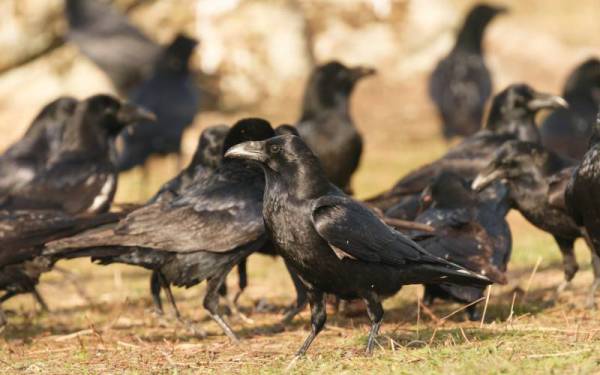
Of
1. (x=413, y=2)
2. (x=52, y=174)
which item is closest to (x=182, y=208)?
(x=52, y=174)

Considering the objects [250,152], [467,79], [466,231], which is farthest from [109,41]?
[250,152]

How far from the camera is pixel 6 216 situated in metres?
7.32

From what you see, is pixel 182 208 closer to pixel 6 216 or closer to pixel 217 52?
pixel 6 216

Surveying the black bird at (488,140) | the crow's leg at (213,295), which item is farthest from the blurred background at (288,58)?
the crow's leg at (213,295)

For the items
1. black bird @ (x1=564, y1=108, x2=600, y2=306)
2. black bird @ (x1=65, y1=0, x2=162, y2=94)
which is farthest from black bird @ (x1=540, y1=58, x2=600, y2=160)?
black bird @ (x1=564, y1=108, x2=600, y2=306)

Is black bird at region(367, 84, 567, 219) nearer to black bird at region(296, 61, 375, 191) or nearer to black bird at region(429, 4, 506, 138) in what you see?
black bird at region(296, 61, 375, 191)

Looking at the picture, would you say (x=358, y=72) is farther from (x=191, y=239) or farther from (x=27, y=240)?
(x=27, y=240)

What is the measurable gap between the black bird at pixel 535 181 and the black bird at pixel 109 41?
31.2ft

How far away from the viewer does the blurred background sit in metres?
19.2

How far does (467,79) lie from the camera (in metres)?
17.5

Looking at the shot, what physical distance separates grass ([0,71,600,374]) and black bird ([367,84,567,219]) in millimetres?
867

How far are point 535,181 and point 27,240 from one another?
12.1ft

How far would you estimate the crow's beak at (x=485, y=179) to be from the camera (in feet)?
25.1

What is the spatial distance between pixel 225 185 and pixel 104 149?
106 inches
